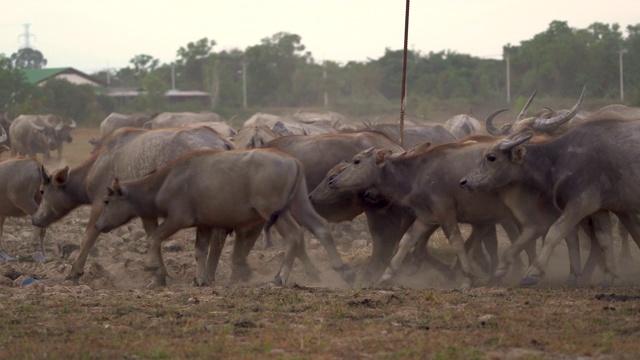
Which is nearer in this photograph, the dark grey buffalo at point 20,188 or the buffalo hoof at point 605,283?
the buffalo hoof at point 605,283

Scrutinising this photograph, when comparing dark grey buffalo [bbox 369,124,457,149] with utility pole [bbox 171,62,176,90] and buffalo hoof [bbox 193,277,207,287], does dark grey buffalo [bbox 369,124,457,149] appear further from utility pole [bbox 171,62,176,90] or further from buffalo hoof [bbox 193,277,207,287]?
utility pole [bbox 171,62,176,90]

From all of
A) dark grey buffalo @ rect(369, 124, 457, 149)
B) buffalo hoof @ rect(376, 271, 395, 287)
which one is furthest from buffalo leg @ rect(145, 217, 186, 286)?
dark grey buffalo @ rect(369, 124, 457, 149)

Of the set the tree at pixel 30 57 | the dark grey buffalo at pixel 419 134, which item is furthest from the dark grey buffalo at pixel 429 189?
the tree at pixel 30 57

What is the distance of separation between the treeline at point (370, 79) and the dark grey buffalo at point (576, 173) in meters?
31.5

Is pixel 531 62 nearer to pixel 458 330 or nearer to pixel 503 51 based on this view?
pixel 503 51

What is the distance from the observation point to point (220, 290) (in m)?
10.4

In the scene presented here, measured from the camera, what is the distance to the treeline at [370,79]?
50.8 meters

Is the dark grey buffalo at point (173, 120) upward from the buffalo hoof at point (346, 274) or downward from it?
upward

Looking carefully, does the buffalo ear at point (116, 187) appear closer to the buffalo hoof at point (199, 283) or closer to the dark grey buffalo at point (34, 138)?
the buffalo hoof at point (199, 283)

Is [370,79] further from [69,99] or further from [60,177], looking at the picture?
[60,177]

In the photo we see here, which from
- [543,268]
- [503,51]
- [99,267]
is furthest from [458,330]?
[503,51]

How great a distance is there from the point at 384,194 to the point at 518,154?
1581mm

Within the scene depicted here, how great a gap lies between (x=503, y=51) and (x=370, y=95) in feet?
35.7

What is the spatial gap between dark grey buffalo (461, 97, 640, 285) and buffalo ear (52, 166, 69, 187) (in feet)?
16.1
